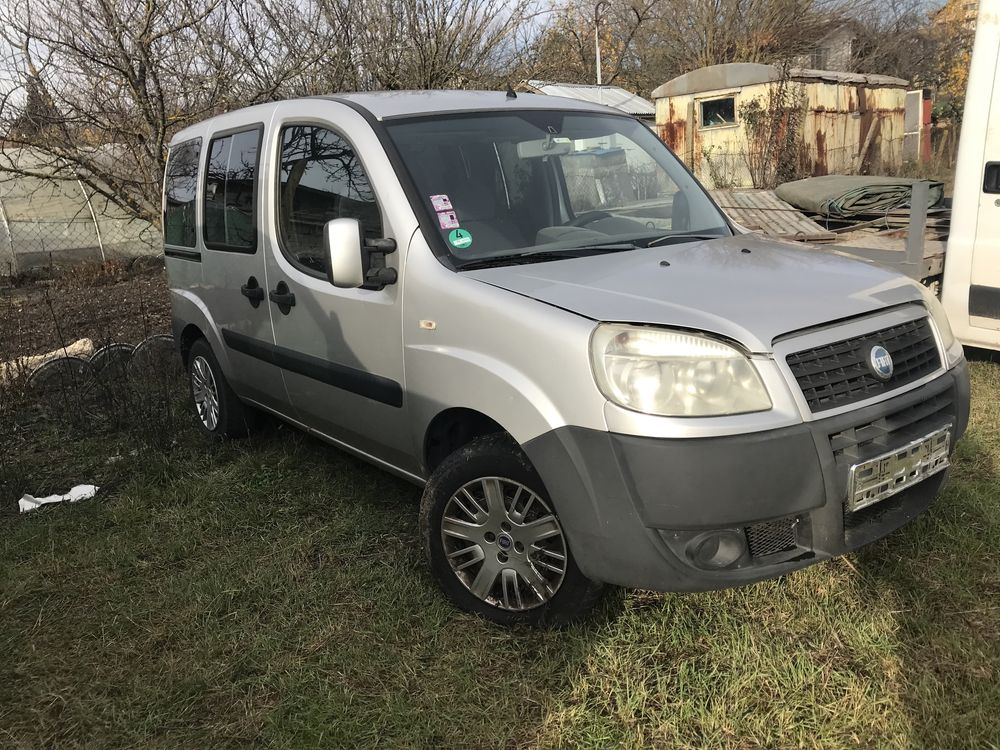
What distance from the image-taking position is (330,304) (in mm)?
Result: 3391

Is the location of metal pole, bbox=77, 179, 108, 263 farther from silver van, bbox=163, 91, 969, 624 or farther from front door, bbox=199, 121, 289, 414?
silver van, bbox=163, 91, 969, 624

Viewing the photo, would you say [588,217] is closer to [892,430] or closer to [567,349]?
[567,349]

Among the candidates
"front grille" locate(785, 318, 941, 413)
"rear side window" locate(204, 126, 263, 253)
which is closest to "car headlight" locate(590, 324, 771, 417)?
"front grille" locate(785, 318, 941, 413)

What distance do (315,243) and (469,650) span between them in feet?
6.16

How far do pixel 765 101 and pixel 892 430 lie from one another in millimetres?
14967

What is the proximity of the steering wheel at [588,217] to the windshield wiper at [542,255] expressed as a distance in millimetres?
230

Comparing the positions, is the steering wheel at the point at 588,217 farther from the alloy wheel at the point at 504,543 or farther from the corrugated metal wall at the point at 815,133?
the corrugated metal wall at the point at 815,133

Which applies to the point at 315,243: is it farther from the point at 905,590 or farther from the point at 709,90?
the point at 709,90

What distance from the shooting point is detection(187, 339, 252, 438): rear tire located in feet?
15.6

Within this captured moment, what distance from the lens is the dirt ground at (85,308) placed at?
7680mm

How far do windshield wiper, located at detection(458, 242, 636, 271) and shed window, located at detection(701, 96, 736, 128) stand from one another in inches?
581

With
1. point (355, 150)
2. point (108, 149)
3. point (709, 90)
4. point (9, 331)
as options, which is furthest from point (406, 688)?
point (709, 90)

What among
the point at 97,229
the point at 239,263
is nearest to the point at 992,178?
the point at 239,263

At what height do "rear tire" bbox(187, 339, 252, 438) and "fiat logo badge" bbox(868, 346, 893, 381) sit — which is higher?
"fiat logo badge" bbox(868, 346, 893, 381)
